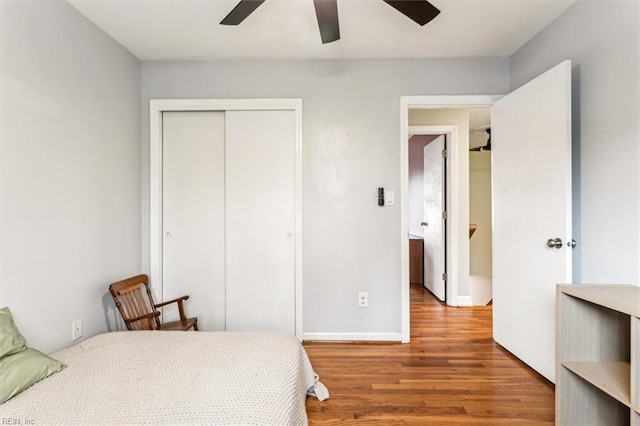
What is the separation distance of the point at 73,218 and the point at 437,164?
365 cm

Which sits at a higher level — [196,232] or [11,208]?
[11,208]

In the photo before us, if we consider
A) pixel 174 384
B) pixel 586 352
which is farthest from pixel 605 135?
pixel 174 384

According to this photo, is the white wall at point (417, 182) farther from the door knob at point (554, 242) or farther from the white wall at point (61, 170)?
the white wall at point (61, 170)

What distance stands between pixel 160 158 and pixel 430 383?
8.90 feet

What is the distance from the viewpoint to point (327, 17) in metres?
1.54

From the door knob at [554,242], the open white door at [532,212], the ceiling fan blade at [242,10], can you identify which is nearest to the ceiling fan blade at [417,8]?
the ceiling fan blade at [242,10]

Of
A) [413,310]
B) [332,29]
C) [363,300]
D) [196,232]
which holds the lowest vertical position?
[413,310]

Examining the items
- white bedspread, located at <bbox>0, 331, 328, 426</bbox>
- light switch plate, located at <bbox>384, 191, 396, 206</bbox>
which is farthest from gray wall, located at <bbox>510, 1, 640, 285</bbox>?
white bedspread, located at <bbox>0, 331, 328, 426</bbox>

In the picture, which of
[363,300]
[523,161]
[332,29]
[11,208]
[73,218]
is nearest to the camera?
[11,208]

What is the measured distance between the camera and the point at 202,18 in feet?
6.61

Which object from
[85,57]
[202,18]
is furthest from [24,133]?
[202,18]

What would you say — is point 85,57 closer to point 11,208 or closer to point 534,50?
point 11,208

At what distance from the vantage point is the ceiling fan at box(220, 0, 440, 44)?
56.7 inches

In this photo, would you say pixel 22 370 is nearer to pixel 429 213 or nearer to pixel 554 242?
pixel 554 242
